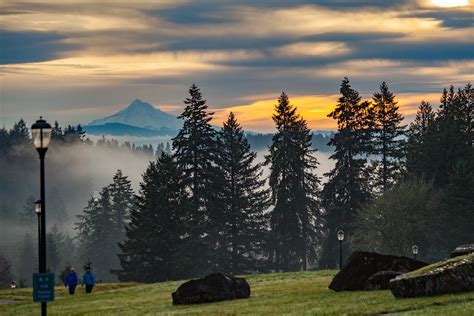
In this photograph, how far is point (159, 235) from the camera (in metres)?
80.4

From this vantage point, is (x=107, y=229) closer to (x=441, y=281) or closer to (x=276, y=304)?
(x=276, y=304)

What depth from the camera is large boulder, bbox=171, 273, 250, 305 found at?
101 ft

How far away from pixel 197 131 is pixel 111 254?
212 feet

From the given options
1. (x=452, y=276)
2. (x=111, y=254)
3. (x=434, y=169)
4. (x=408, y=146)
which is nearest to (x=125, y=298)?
(x=452, y=276)

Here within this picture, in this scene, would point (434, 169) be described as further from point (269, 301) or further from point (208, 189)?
point (269, 301)

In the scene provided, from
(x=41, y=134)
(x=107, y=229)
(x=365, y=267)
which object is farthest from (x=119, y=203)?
(x=41, y=134)

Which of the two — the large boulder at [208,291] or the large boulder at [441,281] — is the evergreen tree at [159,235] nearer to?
the large boulder at [208,291]

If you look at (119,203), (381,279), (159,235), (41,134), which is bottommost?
(159,235)

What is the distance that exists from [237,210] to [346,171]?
14.6 m

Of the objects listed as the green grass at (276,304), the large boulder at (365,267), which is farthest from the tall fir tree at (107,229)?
the large boulder at (365,267)

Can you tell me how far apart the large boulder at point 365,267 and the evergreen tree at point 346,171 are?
59.9 meters

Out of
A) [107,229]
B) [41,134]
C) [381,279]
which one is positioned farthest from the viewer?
[107,229]

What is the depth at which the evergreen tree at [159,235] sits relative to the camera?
3132 inches

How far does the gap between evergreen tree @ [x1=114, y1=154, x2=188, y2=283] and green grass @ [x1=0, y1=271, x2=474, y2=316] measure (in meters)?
34.7
